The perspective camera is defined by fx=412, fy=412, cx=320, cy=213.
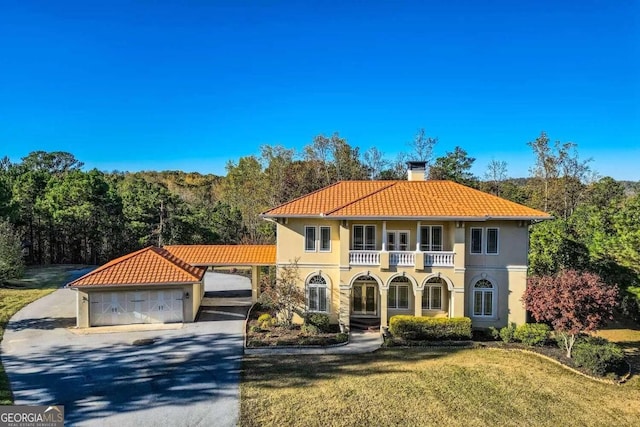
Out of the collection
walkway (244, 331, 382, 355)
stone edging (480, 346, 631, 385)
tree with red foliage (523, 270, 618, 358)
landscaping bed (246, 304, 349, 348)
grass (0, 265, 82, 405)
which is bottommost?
stone edging (480, 346, 631, 385)

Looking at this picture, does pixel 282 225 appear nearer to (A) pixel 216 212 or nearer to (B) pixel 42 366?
(B) pixel 42 366

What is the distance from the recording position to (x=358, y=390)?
15008mm

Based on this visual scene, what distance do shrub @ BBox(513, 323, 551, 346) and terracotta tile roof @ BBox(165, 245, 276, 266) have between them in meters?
14.2

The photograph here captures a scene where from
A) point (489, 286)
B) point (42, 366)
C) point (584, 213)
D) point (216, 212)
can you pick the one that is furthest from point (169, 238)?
point (584, 213)

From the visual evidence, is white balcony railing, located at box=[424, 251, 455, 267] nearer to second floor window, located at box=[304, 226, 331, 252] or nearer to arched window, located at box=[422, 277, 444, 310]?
arched window, located at box=[422, 277, 444, 310]

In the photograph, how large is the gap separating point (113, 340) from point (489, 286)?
19.6m

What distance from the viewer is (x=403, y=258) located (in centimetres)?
2192

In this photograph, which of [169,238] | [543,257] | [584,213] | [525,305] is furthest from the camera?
[169,238]

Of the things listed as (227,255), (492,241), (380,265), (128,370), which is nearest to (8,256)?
(227,255)

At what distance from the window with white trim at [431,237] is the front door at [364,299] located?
387 cm

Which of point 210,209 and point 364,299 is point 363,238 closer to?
point 364,299

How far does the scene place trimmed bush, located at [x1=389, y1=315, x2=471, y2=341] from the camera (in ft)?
67.8

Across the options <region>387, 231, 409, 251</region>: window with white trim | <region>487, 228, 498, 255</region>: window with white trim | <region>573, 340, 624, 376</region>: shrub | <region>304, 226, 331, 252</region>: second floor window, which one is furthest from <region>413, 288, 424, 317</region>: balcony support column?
<region>573, 340, 624, 376</region>: shrub

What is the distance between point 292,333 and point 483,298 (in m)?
10.4
